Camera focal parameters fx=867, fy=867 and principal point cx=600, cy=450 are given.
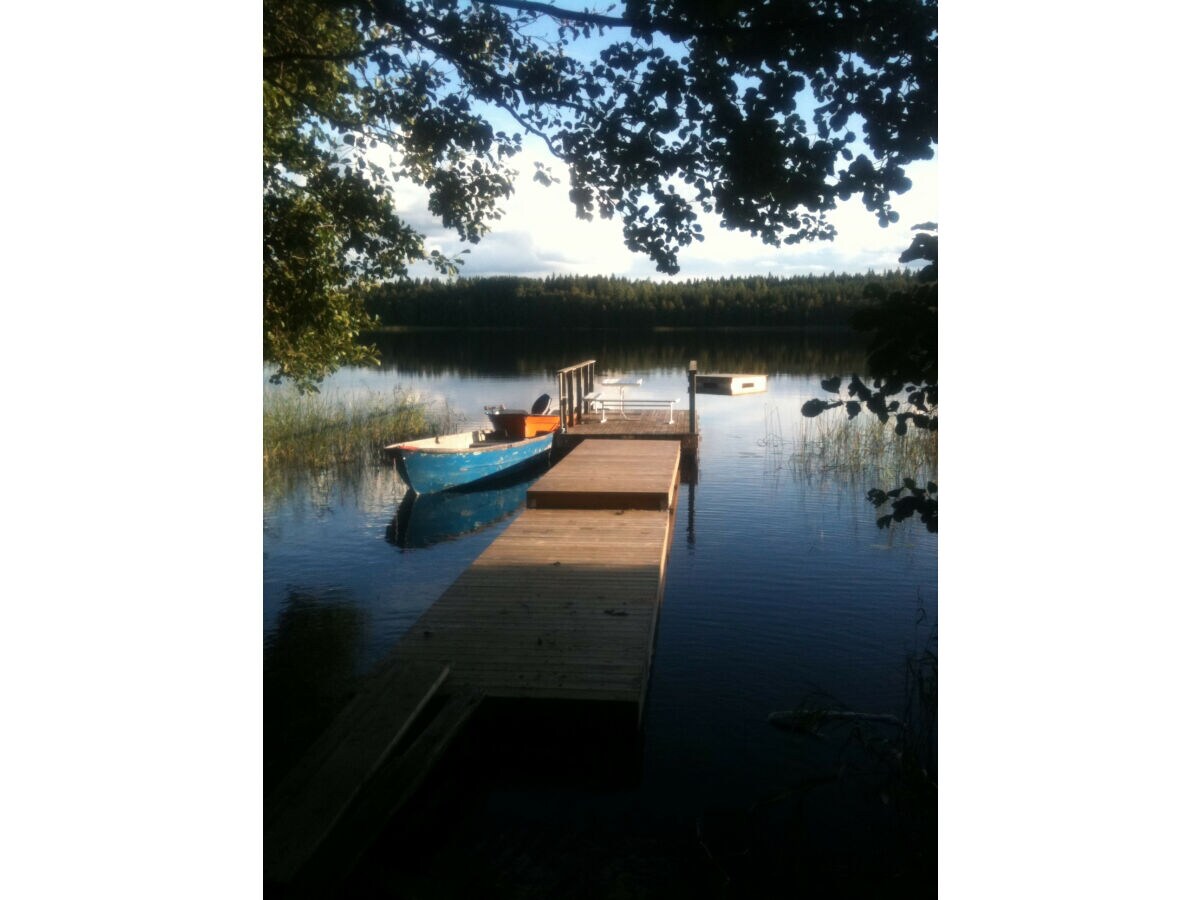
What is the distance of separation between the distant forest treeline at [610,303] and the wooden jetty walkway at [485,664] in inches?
895

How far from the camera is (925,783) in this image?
3.14m

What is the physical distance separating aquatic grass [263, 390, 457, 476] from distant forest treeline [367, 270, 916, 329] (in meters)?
12.8

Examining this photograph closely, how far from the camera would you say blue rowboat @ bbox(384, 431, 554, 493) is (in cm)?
1090

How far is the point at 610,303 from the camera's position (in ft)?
110

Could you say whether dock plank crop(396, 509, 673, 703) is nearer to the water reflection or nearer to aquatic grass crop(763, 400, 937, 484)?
the water reflection

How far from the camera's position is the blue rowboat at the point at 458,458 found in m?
10.9

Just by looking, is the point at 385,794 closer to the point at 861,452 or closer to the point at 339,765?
the point at 339,765

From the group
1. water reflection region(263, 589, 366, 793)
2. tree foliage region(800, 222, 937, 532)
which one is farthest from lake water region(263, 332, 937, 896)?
tree foliage region(800, 222, 937, 532)

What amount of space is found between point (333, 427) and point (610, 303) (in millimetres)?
21132
